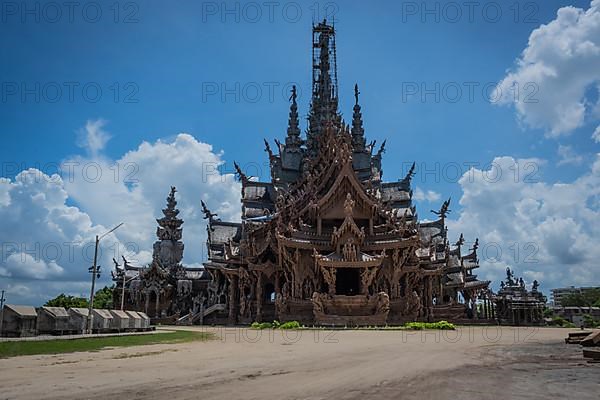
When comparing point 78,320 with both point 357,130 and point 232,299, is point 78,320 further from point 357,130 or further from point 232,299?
point 357,130

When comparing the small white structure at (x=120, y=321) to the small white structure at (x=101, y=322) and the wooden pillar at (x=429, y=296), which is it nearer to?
the small white structure at (x=101, y=322)

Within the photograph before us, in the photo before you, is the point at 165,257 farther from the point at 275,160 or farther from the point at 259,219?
the point at 275,160

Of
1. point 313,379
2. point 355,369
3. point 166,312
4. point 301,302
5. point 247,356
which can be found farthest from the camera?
point 166,312

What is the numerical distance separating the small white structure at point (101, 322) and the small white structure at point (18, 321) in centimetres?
449

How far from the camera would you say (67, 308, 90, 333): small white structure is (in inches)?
845

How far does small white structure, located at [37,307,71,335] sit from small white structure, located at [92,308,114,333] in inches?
79.2

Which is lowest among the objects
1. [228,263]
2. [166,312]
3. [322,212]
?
[166,312]

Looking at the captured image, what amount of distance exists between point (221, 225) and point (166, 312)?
10.2m

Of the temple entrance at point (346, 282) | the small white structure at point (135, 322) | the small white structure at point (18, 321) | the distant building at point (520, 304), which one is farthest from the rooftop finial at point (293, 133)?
the small white structure at point (18, 321)

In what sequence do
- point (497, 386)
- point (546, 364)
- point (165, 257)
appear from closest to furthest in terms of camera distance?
point (497, 386), point (546, 364), point (165, 257)

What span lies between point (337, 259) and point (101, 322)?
16284 mm

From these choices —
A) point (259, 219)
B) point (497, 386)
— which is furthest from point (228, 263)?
point (497, 386)

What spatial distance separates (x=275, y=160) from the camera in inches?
2117

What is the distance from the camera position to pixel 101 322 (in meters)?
→ 23.4
